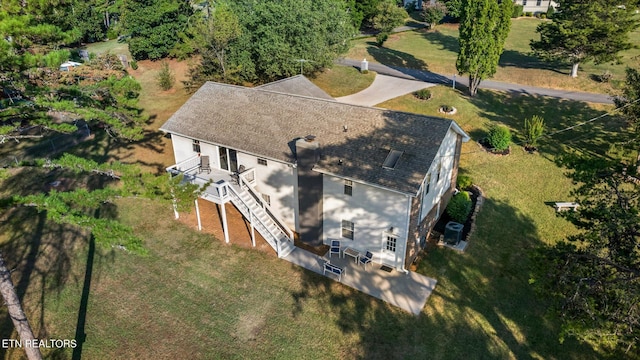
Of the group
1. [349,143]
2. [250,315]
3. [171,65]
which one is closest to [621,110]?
[349,143]

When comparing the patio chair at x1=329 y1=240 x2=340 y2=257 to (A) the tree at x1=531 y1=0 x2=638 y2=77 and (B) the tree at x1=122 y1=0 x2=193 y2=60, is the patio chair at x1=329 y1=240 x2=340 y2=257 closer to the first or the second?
(A) the tree at x1=531 y1=0 x2=638 y2=77

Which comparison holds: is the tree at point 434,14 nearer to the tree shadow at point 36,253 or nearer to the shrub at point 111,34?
the shrub at point 111,34

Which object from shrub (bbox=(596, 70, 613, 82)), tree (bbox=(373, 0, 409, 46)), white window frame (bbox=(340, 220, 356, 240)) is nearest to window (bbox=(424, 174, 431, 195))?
white window frame (bbox=(340, 220, 356, 240))

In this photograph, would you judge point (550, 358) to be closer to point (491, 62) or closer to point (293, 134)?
point (293, 134)

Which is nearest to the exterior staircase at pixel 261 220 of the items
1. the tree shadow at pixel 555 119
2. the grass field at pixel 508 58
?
the tree shadow at pixel 555 119

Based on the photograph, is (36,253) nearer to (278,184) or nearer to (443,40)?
(278,184)

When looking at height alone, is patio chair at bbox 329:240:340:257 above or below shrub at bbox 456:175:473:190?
below
